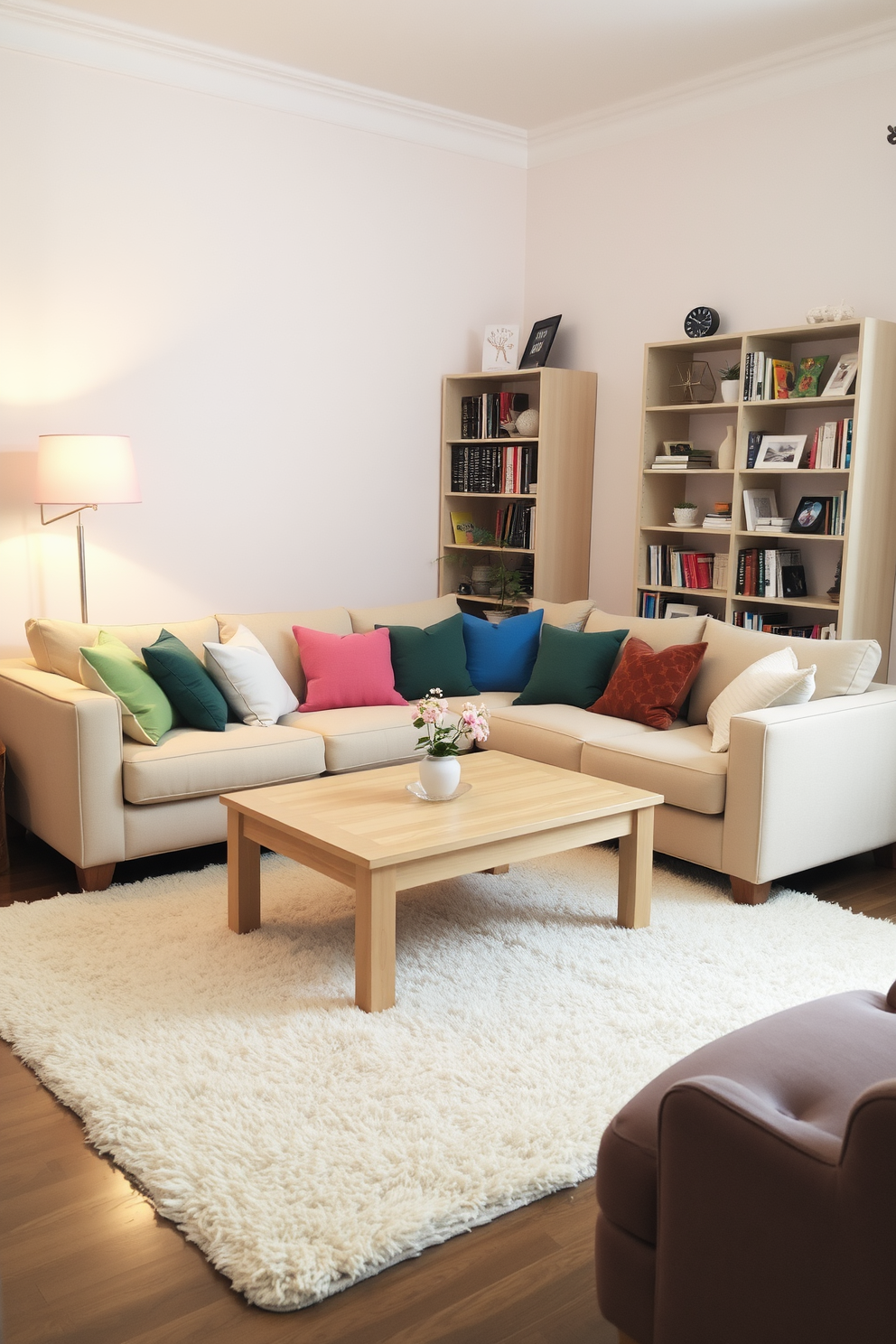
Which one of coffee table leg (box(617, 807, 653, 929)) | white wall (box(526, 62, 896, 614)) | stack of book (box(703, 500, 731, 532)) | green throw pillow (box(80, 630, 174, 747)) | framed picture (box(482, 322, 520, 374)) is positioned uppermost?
white wall (box(526, 62, 896, 614))

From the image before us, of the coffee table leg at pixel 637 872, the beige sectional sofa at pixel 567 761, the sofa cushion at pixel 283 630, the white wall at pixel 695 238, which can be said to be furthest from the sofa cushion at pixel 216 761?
the white wall at pixel 695 238

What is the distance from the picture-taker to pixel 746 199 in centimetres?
511

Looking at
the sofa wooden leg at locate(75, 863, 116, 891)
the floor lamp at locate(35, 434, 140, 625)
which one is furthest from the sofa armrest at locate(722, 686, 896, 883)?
the floor lamp at locate(35, 434, 140, 625)

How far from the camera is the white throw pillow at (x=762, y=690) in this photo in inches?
154

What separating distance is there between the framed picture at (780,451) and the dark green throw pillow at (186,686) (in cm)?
251

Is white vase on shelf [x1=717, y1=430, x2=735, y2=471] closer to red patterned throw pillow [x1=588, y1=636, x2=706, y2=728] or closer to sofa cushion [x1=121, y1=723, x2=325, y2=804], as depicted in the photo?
red patterned throw pillow [x1=588, y1=636, x2=706, y2=728]

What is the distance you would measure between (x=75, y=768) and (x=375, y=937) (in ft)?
4.57

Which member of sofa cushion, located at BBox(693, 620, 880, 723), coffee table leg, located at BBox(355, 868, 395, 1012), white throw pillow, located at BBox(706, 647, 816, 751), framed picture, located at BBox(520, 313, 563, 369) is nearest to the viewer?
coffee table leg, located at BBox(355, 868, 395, 1012)

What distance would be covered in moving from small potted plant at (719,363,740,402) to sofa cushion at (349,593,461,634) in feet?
5.26

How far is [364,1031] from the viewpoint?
2.79 meters

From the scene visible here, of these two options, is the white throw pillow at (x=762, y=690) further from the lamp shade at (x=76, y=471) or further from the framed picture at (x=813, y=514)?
the lamp shade at (x=76, y=471)

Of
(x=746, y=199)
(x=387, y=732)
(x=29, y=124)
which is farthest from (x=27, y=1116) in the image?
(x=746, y=199)

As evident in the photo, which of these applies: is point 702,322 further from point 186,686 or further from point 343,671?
point 186,686

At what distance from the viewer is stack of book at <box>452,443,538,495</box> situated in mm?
5773
